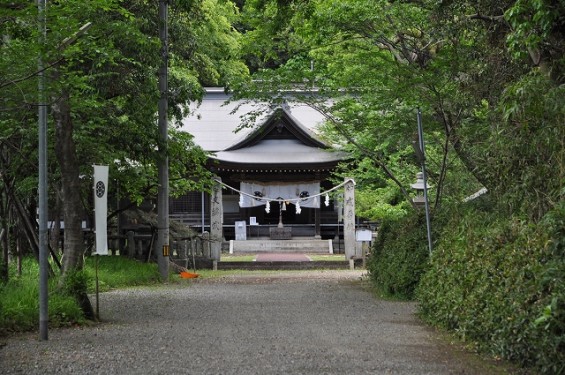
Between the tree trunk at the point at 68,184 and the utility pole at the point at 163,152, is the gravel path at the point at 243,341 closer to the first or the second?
the tree trunk at the point at 68,184

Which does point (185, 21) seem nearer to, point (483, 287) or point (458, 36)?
point (458, 36)

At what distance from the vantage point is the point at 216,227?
25875 mm

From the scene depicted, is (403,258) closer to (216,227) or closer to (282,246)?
(216,227)

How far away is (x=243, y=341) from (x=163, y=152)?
32.4ft

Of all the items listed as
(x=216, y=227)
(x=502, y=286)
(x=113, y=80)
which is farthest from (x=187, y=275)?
(x=502, y=286)

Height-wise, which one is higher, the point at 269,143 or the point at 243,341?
the point at 269,143

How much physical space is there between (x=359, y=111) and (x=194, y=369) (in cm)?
1110

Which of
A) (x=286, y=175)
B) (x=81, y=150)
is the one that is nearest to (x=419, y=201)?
(x=81, y=150)

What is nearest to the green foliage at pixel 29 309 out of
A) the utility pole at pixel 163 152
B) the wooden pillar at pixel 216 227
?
the utility pole at pixel 163 152

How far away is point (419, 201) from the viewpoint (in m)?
16.4

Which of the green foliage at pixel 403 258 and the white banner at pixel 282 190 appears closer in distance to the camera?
the green foliage at pixel 403 258

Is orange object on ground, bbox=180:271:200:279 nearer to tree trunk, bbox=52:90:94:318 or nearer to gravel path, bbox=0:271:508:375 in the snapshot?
gravel path, bbox=0:271:508:375

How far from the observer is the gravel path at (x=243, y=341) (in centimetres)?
723

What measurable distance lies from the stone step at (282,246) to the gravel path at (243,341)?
16.8 meters
